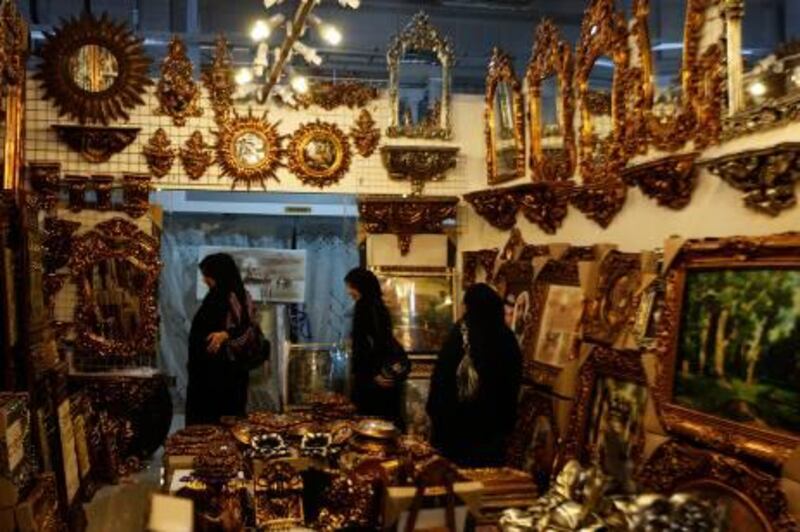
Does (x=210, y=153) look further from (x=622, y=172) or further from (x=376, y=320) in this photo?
(x=622, y=172)

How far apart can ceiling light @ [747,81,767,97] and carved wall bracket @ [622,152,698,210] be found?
0.38 meters

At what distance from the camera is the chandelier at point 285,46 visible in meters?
4.17

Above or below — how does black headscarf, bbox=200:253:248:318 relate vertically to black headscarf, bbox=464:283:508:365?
above

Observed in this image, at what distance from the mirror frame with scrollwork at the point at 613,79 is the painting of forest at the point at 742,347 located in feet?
3.45

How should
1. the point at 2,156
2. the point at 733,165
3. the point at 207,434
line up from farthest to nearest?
the point at 2,156, the point at 207,434, the point at 733,165

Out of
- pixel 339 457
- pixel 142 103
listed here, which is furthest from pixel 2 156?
pixel 339 457

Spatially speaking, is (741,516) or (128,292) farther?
(128,292)

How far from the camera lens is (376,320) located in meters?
5.19

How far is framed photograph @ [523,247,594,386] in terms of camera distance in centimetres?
423

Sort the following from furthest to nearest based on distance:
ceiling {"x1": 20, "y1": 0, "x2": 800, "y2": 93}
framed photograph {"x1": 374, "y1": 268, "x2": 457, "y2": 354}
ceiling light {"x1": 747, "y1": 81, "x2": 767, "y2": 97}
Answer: ceiling {"x1": 20, "y1": 0, "x2": 800, "y2": 93}, framed photograph {"x1": 374, "y1": 268, "x2": 457, "y2": 354}, ceiling light {"x1": 747, "y1": 81, "x2": 767, "y2": 97}

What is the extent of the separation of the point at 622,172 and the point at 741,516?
1735 mm

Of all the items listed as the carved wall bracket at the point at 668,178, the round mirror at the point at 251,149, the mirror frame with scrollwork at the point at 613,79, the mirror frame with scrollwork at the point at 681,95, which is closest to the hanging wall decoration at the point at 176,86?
the round mirror at the point at 251,149

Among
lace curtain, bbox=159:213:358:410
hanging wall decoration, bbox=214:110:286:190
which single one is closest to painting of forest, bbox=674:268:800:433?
hanging wall decoration, bbox=214:110:286:190

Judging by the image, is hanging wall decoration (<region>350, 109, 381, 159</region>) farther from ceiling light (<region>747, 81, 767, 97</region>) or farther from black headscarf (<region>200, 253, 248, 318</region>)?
ceiling light (<region>747, 81, 767, 97</region>)
